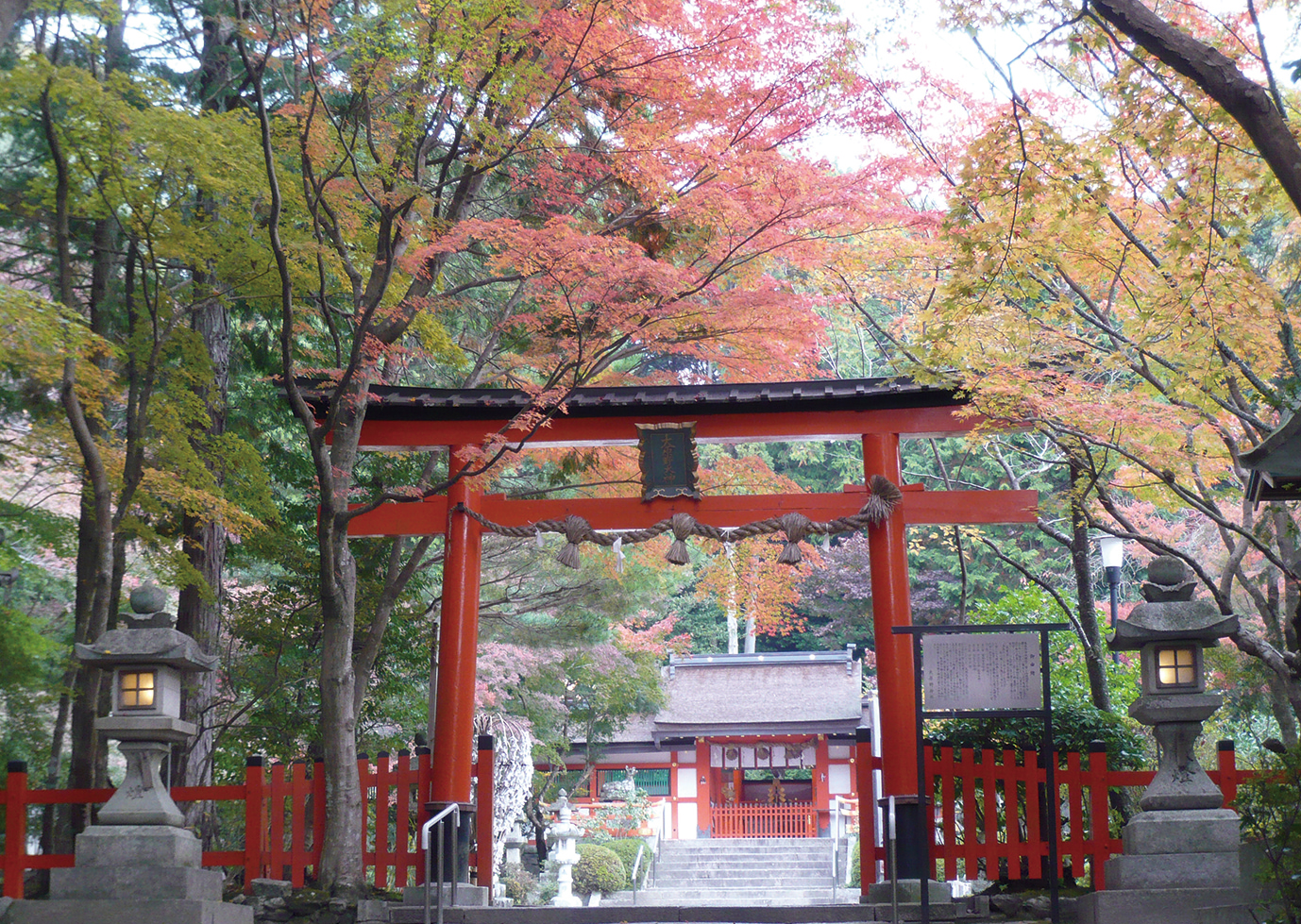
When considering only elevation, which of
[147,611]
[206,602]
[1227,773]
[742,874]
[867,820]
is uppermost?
[206,602]

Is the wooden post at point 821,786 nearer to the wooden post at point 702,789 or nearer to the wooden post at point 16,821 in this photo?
the wooden post at point 702,789

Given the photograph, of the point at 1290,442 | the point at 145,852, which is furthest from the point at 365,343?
the point at 1290,442

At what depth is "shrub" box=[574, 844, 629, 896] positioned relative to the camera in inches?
666

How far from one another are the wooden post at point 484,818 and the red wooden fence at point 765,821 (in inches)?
535

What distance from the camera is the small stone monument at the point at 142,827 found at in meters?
6.21

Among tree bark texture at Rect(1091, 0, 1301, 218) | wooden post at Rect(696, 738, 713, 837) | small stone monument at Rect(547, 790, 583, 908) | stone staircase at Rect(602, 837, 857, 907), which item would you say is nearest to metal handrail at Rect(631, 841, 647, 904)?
stone staircase at Rect(602, 837, 857, 907)

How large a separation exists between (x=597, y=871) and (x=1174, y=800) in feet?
39.8

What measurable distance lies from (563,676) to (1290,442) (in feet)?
44.9

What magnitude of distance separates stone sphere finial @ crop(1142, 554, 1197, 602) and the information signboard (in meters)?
0.80

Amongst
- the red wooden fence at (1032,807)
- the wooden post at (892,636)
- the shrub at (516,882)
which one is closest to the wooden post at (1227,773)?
the red wooden fence at (1032,807)

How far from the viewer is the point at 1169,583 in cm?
670

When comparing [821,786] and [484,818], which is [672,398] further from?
[821,786]

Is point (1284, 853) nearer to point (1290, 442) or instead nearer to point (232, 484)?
point (1290, 442)

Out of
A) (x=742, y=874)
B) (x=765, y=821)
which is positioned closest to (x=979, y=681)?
(x=742, y=874)
